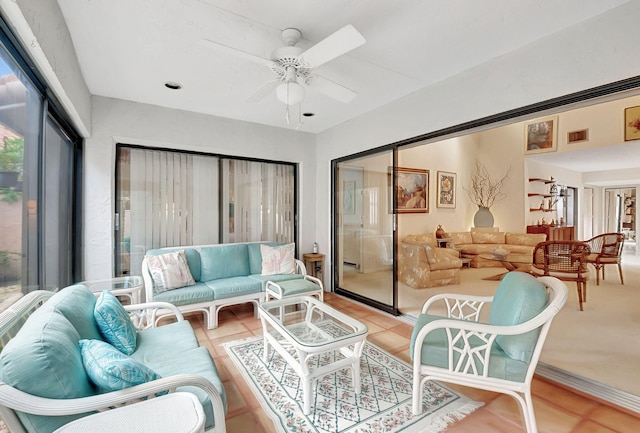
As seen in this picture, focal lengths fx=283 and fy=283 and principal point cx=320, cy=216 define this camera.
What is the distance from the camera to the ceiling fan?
1606mm

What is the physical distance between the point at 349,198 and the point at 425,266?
164cm

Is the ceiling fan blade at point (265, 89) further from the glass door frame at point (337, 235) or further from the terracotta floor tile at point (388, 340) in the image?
the terracotta floor tile at point (388, 340)

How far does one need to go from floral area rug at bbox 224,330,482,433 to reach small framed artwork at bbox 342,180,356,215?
7.49ft

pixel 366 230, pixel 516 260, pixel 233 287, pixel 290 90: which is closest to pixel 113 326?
pixel 233 287

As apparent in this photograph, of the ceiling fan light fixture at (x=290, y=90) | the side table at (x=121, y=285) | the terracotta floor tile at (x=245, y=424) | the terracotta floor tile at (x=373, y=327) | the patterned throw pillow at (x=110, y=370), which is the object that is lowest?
the terracotta floor tile at (x=245, y=424)

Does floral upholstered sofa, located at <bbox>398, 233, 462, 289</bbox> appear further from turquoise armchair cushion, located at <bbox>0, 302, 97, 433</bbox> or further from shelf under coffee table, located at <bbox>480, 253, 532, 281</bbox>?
turquoise armchair cushion, located at <bbox>0, 302, 97, 433</bbox>

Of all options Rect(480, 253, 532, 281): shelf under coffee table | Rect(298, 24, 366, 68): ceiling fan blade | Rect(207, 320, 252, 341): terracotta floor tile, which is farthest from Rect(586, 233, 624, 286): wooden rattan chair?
Rect(207, 320, 252, 341): terracotta floor tile

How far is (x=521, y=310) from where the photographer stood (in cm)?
160

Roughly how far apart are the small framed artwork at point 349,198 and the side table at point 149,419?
3470 millimetres

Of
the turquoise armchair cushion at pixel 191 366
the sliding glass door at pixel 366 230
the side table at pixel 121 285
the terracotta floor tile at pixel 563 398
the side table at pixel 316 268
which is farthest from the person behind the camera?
the side table at pixel 316 268

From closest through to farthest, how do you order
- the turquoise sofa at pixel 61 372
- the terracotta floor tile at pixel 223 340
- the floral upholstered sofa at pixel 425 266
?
the turquoise sofa at pixel 61 372 → the terracotta floor tile at pixel 223 340 → the floral upholstered sofa at pixel 425 266

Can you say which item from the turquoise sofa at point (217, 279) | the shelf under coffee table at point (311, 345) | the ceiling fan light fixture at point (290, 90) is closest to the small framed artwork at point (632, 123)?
the ceiling fan light fixture at point (290, 90)

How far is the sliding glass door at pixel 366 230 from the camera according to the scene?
3.68m

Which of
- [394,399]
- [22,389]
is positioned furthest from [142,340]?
[394,399]
